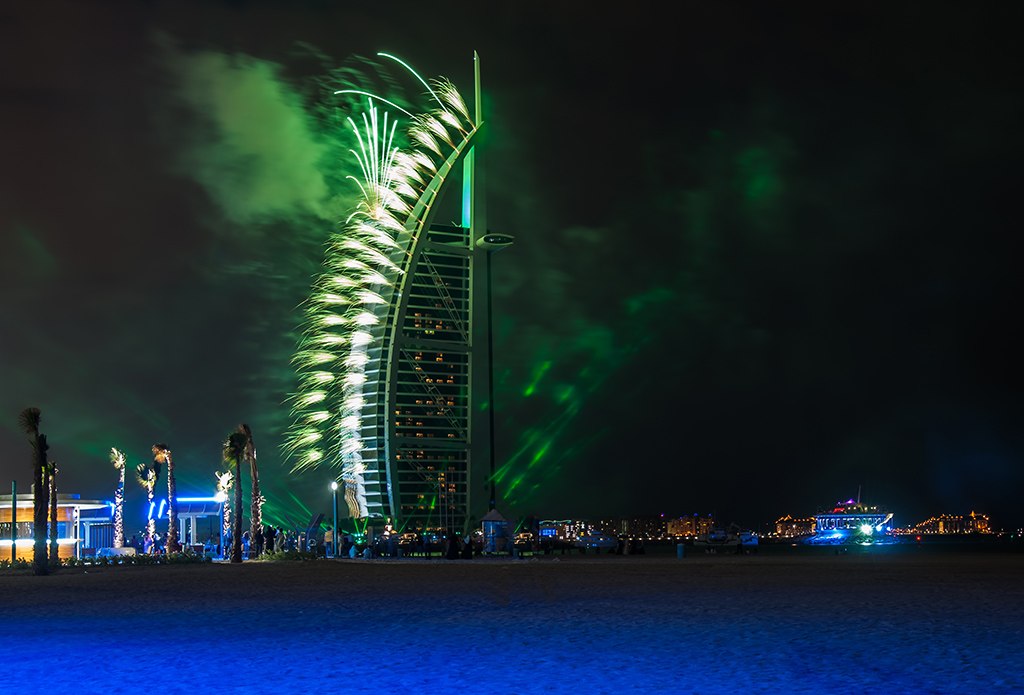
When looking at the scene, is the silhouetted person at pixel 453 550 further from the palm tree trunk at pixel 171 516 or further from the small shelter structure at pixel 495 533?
the palm tree trunk at pixel 171 516

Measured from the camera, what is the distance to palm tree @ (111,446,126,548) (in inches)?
2139

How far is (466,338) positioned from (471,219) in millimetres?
15045

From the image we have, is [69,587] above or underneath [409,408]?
underneath

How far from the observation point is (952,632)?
12.4 m

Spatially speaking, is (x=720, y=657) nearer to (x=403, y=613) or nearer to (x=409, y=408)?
(x=403, y=613)

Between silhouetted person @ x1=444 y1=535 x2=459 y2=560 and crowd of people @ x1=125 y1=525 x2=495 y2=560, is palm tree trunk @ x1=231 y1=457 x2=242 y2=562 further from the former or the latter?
silhouetted person @ x1=444 y1=535 x2=459 y2=560

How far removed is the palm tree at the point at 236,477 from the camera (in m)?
45.1

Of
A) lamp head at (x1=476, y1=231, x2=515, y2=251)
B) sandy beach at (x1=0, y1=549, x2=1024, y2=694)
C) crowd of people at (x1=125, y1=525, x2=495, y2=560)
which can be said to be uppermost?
lamp head at (x1=476, y1=231, x2=515, y2=251)

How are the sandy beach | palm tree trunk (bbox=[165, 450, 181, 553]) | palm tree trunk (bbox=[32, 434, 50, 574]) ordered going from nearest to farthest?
the sandy beach → palm tree trunk (bbox=[32, 434, 50, 574]) → palm tree trunk (bbox=[165, 450, 181, 553])

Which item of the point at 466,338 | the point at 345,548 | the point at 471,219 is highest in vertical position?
the point at 471,219

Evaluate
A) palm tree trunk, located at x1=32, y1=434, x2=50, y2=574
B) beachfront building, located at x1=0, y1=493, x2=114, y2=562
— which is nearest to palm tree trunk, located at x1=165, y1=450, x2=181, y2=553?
beachfront building, located at x1=0, y1=493, x2=114, y2=562

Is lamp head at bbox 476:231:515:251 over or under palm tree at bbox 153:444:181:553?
over

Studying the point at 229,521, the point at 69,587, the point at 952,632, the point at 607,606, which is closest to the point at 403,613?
the point at 607,606

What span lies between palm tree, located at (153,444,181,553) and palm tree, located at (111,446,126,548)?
199 centimetres
